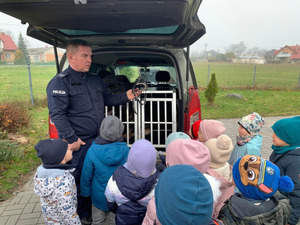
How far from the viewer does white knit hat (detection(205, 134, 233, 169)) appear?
6.55 feet

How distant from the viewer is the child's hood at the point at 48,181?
1.91 metres

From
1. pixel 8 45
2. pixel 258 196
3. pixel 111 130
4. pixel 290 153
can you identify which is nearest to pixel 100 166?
pixel 111 130

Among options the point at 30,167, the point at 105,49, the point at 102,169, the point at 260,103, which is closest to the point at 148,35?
the point at 105,49

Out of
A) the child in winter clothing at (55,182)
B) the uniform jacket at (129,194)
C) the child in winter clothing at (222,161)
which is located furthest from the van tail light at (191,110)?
the child in winter clothing at (55,182)

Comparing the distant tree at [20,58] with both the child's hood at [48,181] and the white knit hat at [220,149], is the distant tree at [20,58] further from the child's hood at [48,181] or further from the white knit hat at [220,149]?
the white knit hat at [220,149]

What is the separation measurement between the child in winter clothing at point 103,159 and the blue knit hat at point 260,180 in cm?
119

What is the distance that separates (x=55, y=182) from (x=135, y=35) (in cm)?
205

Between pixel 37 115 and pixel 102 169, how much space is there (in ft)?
23.3

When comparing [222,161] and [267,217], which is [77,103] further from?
[267,217]

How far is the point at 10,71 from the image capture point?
66.0 ft

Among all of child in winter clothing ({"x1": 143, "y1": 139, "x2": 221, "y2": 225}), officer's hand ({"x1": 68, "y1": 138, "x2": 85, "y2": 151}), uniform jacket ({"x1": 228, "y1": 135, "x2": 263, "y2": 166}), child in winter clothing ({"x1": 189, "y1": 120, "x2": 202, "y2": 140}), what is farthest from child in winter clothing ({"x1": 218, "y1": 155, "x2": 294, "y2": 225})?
officer's hand ({"x1": 68, "y1": 138, "x2": 85, "y2": 151})

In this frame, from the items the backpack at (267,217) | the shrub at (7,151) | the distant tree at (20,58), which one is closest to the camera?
the backpack at (267,217)

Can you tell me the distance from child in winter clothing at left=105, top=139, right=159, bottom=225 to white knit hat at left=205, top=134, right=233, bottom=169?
1.96ft

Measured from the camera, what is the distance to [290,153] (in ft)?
6.75
